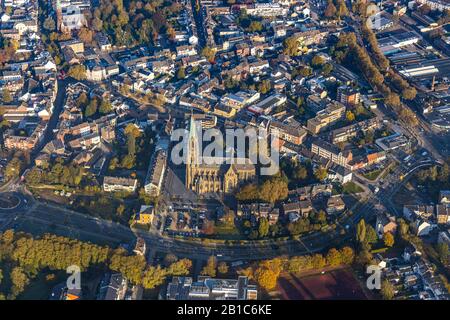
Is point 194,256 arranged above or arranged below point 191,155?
below

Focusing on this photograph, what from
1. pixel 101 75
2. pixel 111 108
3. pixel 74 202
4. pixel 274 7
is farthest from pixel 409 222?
pixel 274 7

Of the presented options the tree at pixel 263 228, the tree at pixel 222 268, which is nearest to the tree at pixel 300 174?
the tree at pixel 263 228

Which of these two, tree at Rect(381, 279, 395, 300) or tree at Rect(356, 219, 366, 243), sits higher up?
tree at Rect(356, 219, 366, 243)

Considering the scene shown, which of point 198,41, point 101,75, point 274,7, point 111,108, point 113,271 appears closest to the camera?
point 113,271

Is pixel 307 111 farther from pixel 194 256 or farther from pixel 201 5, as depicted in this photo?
pixel 201 5

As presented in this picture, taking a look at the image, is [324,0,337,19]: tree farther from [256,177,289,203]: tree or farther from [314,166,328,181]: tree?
[256,177,289,203]: tree

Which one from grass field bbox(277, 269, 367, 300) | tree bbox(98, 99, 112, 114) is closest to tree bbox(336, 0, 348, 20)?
tree bbox(98, 99, 112, 114)

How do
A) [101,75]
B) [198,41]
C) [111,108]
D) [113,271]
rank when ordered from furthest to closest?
[198,41], [101,75], [111,108], [113,271]

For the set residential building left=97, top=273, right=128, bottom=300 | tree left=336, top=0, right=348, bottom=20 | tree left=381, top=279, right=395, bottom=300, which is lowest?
tree left=336, top=0, right=348, bottom=20
